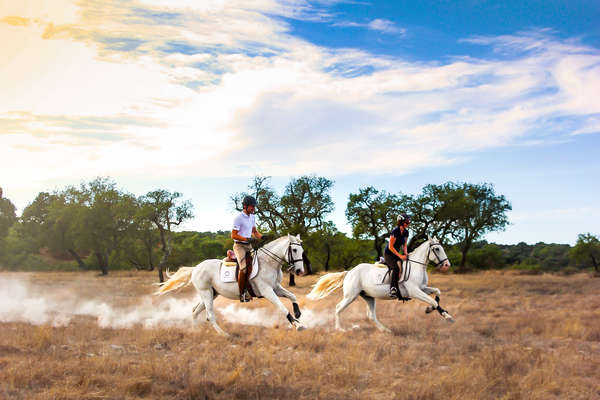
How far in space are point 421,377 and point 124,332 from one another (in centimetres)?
793

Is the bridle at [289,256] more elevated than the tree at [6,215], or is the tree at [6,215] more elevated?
the tree at [6,215]

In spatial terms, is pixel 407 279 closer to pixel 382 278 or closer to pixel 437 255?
pixel 382 278

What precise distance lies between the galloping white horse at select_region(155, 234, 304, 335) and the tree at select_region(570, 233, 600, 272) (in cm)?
6357

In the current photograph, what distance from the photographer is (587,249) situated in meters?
61.6

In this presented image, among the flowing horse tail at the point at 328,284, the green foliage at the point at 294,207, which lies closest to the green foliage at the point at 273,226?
the green foliage at the point at 294,207

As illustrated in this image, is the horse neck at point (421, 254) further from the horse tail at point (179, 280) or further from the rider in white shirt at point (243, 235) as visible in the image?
the horse tail at point (179, 280)

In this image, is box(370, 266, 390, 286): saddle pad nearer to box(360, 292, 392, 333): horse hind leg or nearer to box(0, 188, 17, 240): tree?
box(360, 292, 392, 333): horse hind leg

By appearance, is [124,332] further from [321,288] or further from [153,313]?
[321,288]

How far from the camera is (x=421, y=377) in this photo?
7.89 metres

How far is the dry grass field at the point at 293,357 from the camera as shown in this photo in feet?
23.0

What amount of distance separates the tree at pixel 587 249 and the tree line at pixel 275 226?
120mm

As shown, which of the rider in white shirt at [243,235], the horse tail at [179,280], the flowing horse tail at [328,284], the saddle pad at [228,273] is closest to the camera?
the rider in white shirt at [243,235]

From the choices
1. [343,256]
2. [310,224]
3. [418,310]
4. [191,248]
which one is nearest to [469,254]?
[343,256]

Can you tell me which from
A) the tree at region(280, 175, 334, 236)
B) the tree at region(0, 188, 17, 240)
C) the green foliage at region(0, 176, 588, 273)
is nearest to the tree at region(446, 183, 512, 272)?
the green foliage at region(0, 176, 588, 273)
